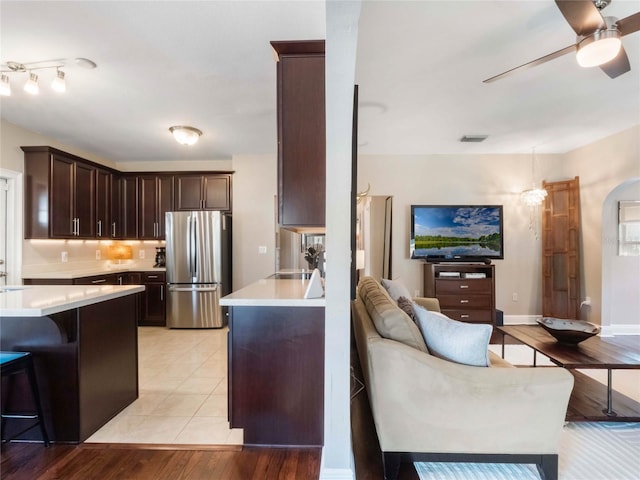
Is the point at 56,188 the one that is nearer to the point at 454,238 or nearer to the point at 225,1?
the point at 225,1

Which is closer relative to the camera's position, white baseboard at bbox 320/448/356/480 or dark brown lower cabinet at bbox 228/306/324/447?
white baseboard at bbox 320/448/356/480

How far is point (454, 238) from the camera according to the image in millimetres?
4625

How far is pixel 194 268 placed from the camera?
4.31 m

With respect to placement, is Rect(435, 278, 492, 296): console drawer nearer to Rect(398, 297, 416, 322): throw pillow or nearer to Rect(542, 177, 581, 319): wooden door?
Rect(542, 177, 581, 319): wooden door

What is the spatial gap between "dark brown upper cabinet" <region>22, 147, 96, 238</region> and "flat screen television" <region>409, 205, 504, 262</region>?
15.2 ft

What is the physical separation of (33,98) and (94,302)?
7.79ft

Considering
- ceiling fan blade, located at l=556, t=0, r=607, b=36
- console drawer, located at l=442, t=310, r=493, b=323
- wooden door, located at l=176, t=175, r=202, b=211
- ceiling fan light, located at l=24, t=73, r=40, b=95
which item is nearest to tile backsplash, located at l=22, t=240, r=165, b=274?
wooden door, located at l=176, t=175, r=202, b=211

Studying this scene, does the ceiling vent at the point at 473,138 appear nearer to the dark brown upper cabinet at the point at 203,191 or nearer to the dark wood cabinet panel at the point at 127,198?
the dark brown upper cabinet at the point at 203,191

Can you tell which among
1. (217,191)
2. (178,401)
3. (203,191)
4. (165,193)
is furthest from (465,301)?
(165,193)

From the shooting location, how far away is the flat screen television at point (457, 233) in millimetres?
4598

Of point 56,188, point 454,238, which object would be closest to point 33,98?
point 56,188

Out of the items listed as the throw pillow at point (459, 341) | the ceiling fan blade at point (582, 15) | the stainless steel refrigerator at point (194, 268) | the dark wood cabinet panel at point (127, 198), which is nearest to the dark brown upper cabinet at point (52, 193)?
the dark wood cabinet panel at point (127, 198)

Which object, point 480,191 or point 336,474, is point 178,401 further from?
point 480,191

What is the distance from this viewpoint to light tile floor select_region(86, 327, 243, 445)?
1907 mm
